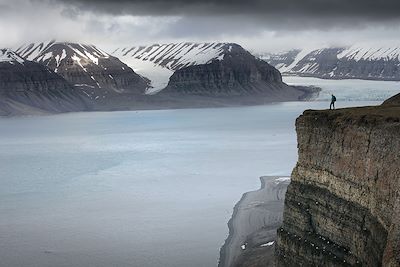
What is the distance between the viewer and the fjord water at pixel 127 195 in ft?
103

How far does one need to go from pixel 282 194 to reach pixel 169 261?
17.7 m

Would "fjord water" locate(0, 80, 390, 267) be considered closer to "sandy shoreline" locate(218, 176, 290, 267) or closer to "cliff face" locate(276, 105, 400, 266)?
"sandy shoreline" locate(218, 176, 290, 267)

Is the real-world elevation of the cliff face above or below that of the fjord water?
above

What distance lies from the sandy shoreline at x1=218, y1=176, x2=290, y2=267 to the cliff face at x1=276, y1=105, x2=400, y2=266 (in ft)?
12.9

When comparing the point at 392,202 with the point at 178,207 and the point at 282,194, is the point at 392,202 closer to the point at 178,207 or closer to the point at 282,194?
the point at 178,207

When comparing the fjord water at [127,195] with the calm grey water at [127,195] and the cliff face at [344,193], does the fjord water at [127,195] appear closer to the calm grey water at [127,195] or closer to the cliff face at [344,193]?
the calm grey water at [127,195]

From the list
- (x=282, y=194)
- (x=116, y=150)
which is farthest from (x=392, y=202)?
(x=116, y=150)

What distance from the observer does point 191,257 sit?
30.2 m

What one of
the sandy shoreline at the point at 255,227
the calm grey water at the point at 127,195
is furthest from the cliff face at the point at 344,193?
the calm grey water at the point at 127,195

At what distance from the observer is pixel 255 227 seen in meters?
36.9

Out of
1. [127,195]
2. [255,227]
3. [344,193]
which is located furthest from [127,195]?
[344,193]

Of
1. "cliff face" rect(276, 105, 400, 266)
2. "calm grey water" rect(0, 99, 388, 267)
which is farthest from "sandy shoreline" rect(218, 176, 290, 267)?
"cliff face" rect(276, 105, 400, 266)

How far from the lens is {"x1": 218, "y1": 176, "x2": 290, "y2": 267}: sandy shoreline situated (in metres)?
30.4

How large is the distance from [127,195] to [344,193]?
2608cm
